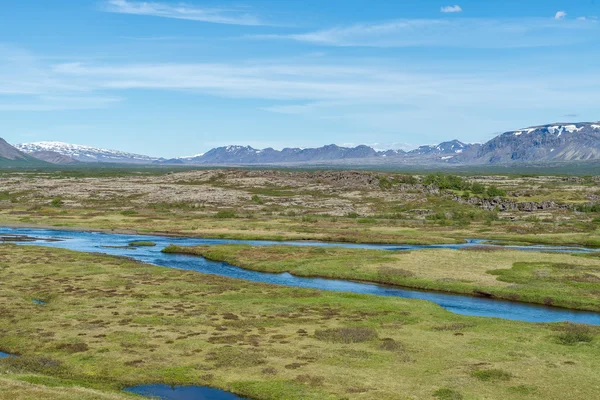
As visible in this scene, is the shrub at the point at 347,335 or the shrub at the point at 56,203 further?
the shrub at the point at 56,203

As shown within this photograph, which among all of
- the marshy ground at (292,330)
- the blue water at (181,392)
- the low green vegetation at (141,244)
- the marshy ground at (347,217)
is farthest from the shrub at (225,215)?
the blue water at (181,392)

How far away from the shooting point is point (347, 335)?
46406 mm

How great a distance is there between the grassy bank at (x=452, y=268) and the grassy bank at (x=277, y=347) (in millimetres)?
13574

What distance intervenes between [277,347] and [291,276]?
3601 cm

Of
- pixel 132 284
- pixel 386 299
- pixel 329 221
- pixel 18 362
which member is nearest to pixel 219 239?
pixel 329 221

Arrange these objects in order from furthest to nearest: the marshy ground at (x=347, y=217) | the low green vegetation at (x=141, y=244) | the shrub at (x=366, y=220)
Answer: the shrub at (x=366, y=220) < the marshy ground at (x=347, y=217) < the low green vegetation at (x=141, y=244)

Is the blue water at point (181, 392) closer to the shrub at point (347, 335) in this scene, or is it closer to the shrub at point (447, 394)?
the shrub at point (347, 335)

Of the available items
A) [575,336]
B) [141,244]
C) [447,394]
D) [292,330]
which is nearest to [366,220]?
[141,244]

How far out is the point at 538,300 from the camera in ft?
209

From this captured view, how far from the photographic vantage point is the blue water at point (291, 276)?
58.8 meters

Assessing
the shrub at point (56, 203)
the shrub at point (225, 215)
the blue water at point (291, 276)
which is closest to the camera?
the blue water at point (291, 276)

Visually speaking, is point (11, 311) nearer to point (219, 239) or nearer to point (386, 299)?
point (386, 299)

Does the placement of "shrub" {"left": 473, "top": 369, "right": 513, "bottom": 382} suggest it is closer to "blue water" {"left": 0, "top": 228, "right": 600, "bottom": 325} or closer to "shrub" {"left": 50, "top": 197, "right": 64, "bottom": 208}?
"blue water" {"left": 0, "top": 228, "right": 600, "bottom": 325}

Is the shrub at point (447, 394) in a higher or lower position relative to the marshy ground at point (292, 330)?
higher
